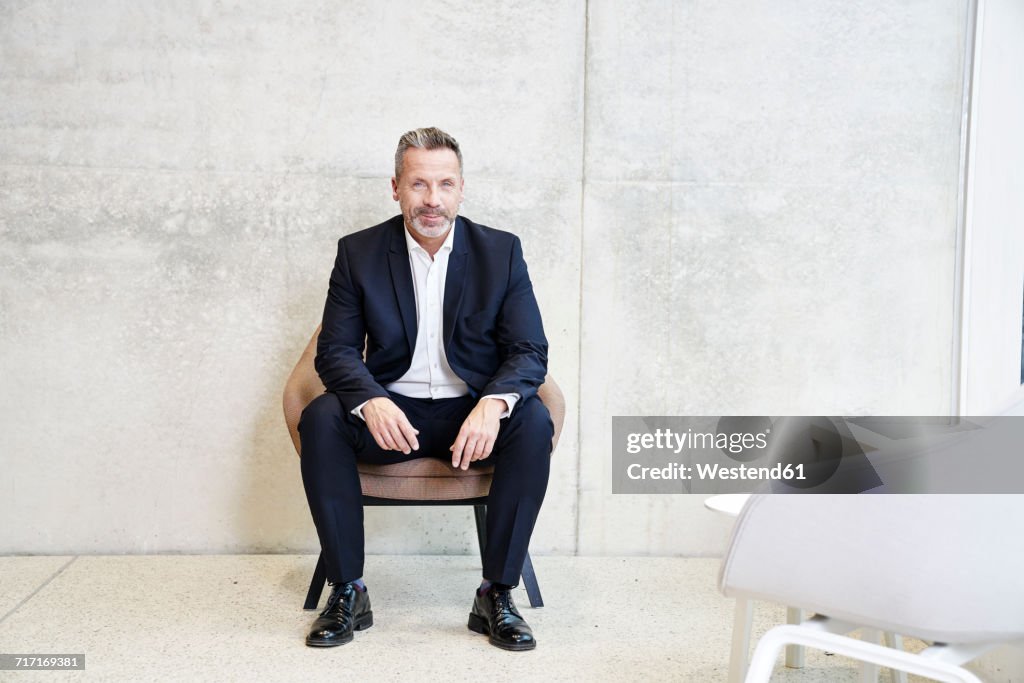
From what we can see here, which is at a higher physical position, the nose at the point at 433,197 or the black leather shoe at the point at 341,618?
the nose at the point at 433,197

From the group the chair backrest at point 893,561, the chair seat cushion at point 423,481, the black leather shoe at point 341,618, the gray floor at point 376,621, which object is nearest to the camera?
the chair backrest at point 893,561

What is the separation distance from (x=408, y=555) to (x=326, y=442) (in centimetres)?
99

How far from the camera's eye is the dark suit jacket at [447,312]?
2.66 metres

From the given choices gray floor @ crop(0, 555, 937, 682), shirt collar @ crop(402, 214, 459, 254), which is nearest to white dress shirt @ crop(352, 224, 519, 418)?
shirt collar @ crop(402, 214, 459, 254)

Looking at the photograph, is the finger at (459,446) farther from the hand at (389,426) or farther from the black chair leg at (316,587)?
the black chair leg at (316,587)

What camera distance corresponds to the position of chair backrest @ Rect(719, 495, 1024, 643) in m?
1.16

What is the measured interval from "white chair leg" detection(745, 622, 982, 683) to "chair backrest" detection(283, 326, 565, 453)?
52.1 inches

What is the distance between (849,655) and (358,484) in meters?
1.52

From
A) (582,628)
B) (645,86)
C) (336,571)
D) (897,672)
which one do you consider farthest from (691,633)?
(645,86)

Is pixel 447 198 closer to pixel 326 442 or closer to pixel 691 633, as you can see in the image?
pixel 326 442

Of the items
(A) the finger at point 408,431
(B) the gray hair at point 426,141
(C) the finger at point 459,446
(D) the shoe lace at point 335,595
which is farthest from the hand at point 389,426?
(B) the gray hair at point 426,141

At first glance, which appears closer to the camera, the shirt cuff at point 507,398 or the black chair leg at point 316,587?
the shirt cuff at point 507,398

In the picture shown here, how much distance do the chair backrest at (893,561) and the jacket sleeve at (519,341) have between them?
126 centimetres

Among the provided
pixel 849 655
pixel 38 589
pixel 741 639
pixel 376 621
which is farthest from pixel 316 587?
pixel 849 655
